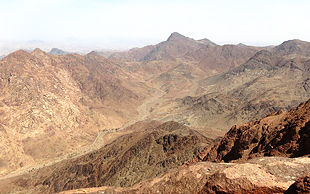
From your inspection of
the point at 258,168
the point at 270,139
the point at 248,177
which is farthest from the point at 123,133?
the point at 248,177

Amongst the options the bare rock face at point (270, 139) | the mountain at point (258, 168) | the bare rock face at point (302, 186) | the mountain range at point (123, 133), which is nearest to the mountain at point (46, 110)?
the mountain range at point (123, 133)

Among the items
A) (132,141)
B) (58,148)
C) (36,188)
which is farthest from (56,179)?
(58,148)

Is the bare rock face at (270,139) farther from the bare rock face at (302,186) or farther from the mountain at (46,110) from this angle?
the mountain at (46,110)

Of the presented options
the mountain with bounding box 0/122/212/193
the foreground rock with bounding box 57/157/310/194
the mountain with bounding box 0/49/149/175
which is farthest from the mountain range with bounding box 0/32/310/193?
the mountain with bounding box 0/49/149/175

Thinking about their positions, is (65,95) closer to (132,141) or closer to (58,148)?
(58,148)

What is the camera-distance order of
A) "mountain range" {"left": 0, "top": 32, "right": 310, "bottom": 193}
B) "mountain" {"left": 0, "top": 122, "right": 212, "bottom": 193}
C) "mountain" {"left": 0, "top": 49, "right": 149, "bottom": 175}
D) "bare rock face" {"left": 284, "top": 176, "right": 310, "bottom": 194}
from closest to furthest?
1. "bare rock face" {"left": 284, "top": 176, "right": 310, "bottom": 194}
2. "mountain range" {"left": 0, "top": 32, "right": 310, "bottom": 193}
3. "mountain" {"left": 0, "top": 122, "right": 212, "bottom": 193}
4. "mountain" {"left": 0, "top": 49, "right": 149, "bottom": 175}

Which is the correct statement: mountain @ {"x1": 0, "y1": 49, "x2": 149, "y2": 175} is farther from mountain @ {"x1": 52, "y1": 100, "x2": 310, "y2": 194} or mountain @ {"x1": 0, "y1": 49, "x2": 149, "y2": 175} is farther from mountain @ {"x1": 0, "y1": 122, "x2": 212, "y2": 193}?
mountain @ {"x1": 52, "y1": 100, "x2": 310, "y2": 194}
